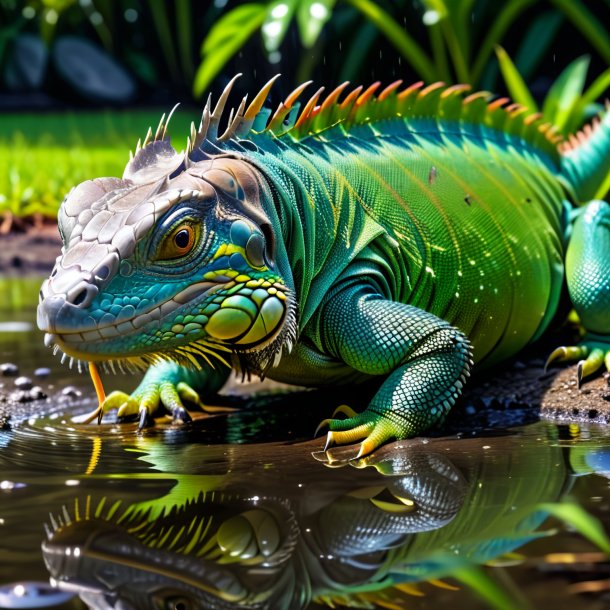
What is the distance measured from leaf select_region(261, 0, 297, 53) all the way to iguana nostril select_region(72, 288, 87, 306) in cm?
913

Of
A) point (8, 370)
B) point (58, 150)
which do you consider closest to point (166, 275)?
point (8, 370)

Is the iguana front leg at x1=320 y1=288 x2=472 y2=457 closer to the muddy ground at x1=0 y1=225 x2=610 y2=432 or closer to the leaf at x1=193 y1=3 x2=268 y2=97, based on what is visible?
the muddy ground at x1=0 y1=225 x2=610 y2=432

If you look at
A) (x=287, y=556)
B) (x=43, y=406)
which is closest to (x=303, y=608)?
(x=287, y=556)

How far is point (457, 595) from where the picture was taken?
2.93 m

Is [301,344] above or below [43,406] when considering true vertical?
above

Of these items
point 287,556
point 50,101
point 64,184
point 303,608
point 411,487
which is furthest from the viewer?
point 50,101

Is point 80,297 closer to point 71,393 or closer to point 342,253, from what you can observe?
point 342,253

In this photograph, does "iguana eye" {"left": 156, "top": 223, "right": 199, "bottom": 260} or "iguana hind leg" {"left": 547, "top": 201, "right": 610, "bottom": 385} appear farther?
"iguana hind leg" {"left": 547, "top": 201, "right": 610, "bottom": 385}

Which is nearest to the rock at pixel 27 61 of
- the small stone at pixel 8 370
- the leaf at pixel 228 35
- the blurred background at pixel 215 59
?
the blurred background at pixel 215 59

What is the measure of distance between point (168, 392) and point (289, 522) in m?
2.06

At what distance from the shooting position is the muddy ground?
5.24m

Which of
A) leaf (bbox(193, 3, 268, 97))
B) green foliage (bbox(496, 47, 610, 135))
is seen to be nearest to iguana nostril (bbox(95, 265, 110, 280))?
green foliage (bbox(496, 47, 610, 135))

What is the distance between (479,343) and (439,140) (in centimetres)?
112

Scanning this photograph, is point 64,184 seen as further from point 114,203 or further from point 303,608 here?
point 303,608
